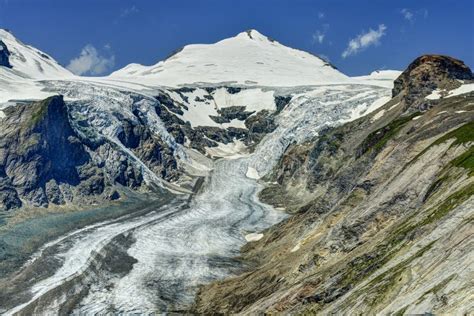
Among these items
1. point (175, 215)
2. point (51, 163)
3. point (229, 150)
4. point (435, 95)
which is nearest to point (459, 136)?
point (435, 95)

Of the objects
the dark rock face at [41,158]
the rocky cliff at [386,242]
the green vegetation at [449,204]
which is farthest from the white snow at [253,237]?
the green vegetation at [449,204]

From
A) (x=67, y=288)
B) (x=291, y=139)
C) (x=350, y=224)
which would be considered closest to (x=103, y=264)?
(x=67, y=288)

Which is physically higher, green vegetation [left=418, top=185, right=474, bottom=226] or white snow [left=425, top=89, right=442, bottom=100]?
white snow [left=425, top=89, right=442, bottom=100]

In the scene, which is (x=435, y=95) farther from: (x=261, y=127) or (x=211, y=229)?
(x=261, y=127)

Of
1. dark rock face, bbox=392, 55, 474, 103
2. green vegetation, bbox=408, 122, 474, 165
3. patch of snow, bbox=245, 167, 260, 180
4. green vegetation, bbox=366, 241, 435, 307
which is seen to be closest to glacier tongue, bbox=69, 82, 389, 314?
patch of snow, bbox=245, 167, 260, 180

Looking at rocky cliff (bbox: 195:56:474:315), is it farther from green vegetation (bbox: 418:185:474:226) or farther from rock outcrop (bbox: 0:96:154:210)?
rock outcrop (bbox: 0:96:154:210)

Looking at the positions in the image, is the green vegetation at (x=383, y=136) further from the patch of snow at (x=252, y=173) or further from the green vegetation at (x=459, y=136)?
the patch of snow at (x=252, y=173)
